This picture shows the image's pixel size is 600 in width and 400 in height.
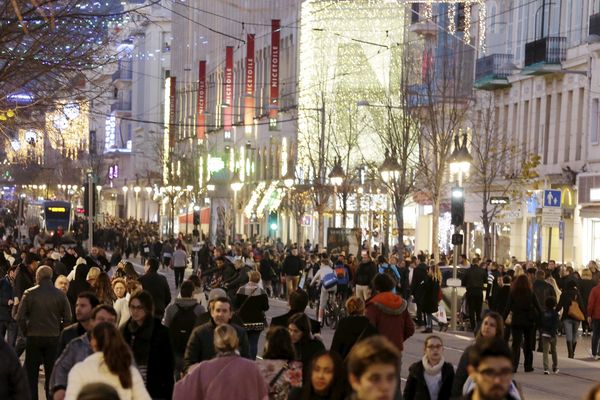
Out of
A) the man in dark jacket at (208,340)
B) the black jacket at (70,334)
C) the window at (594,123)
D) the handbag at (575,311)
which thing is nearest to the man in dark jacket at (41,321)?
the black jacket at (70,334)

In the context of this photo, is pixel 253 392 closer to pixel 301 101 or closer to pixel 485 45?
pixel 485 45

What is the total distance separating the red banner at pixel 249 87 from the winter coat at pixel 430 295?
55.2 meters

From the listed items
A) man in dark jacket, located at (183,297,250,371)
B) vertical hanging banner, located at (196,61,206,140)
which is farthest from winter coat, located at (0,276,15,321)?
vertical hanging banner, located at (196,61,206,140)

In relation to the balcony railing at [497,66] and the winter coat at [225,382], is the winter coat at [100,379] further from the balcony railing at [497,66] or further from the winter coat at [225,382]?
the balcony railing at [497,66]

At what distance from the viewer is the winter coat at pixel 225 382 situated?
38.7 ft

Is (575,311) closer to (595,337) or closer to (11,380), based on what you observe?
(595,337)

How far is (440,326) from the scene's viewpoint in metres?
37.4

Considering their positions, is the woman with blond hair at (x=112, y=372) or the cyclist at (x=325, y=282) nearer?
the woman with blond hair at (x=112, y=372)

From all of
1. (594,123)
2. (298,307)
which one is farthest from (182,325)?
(594,123)

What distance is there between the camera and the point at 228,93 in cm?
10044

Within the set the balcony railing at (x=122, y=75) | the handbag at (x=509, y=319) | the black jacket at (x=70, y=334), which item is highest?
the balcony railing at (x=122, y=75)

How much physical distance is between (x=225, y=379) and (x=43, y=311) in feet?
24.9

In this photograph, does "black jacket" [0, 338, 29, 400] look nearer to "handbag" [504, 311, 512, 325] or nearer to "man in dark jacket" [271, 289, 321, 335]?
"man in dark jacket" [271, 289, 321, 335]

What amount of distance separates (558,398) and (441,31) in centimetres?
4666
